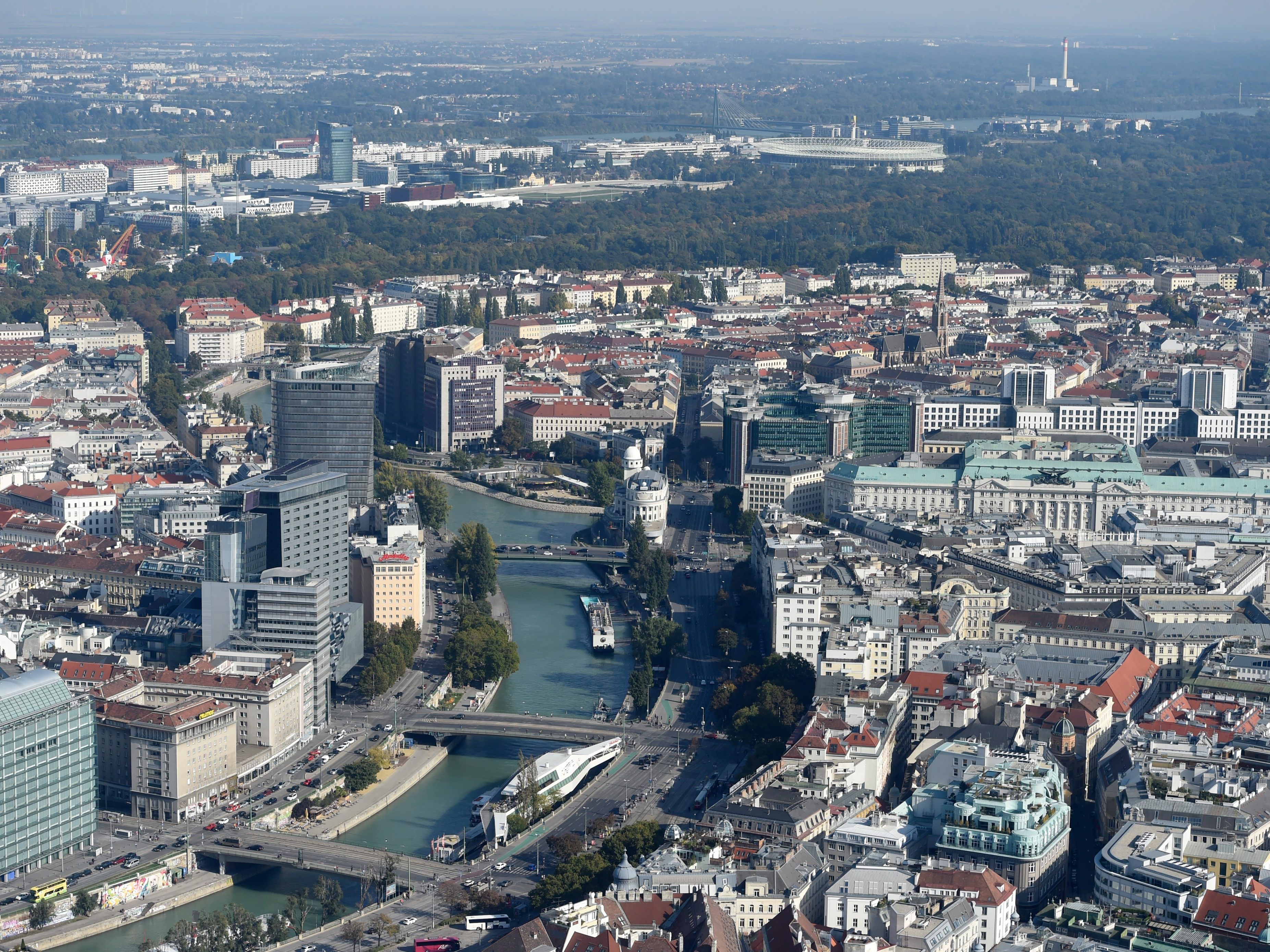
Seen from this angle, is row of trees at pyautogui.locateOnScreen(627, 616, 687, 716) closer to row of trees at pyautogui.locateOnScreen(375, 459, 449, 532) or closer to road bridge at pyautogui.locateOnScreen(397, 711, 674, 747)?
road bridge at pyautogui.locateOnScreen(397, 711, 674, 747)

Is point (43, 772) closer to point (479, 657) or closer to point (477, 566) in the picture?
point (479, 657)

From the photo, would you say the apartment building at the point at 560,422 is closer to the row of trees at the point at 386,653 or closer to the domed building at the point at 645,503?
the domed building at the point at 645,503

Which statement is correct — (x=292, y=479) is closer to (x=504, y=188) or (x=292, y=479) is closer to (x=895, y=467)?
(x=895, y=467)

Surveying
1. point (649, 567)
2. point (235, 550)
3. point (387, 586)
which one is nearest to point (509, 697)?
point (387, 586)

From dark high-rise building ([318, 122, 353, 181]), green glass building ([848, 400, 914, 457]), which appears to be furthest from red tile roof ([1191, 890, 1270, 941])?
dark high-rise building ([318, 122, 353, 181])

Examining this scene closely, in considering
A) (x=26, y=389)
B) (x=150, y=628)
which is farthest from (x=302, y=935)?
(x=26, y=389)

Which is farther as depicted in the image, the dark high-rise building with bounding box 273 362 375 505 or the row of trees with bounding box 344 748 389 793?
the dark high-rise building with bounding box 273 362 375 505

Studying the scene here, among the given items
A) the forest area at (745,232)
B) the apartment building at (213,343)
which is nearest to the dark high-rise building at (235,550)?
the apartment building at (213,343)
